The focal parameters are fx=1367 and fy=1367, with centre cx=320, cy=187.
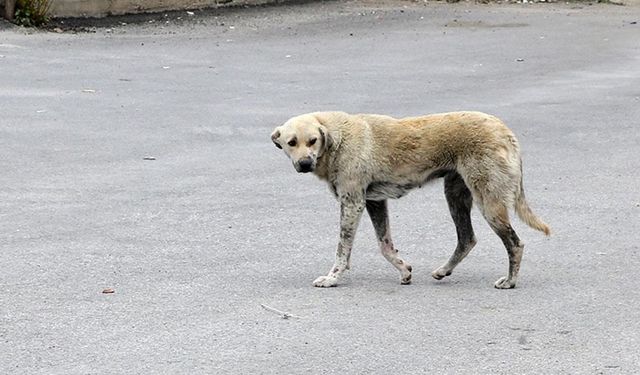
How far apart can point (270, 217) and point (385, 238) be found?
5.22 ft

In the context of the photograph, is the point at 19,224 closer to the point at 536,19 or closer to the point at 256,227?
the point at 256,227

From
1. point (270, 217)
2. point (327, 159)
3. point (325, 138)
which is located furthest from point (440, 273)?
point (270, 217)

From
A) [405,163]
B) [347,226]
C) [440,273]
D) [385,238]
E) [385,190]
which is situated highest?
[405,163]

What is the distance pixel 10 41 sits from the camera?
54.4ft

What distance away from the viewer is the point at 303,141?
7.38 metres

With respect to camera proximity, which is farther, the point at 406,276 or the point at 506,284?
the point at 406,276

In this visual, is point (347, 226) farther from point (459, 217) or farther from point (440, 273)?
point (459, 217)

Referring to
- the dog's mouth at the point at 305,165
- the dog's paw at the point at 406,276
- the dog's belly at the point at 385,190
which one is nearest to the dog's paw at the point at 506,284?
the dog's paw at the point at 406,276

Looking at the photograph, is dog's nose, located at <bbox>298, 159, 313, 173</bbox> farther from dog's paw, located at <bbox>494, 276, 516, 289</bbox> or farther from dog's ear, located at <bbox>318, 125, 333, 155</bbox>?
dog's paw, located at <bbox>494, 276, 516, 289</bbox>

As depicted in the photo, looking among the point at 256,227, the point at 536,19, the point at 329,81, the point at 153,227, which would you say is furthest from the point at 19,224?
the point at 536,19

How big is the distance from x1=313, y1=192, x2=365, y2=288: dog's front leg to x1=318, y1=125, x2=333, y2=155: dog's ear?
29 centimetres

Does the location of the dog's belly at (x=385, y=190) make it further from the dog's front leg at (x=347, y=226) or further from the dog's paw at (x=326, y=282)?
the dog's paw at (x=326, y=282)

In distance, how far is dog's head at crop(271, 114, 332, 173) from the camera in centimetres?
733

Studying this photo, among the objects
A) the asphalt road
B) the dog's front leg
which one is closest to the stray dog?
the dog's front leg
